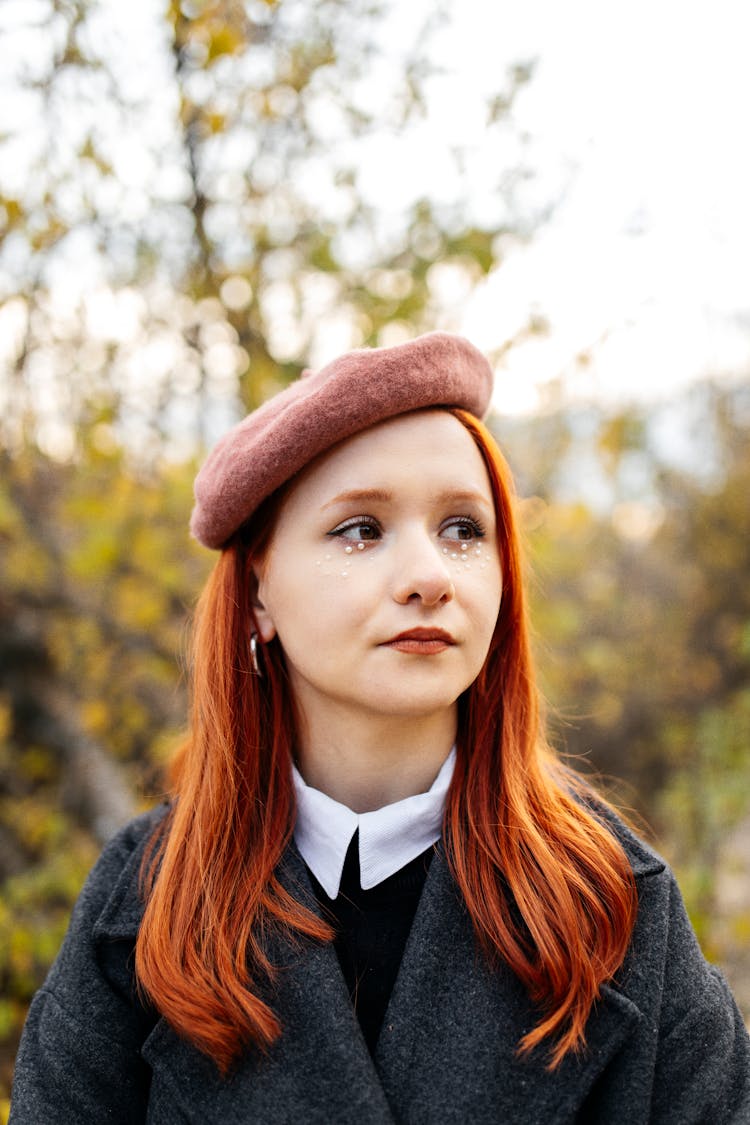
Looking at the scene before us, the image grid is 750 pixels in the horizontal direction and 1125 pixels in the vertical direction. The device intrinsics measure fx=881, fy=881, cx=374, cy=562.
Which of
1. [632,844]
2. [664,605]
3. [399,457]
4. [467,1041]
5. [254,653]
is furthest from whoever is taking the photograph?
[664,605]

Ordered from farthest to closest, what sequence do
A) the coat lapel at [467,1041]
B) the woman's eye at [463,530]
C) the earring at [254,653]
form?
the earring at [254,653] → the woman's eye at [463,530] → the coat lapel at [467,1041]

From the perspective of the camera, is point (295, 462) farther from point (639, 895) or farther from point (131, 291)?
point (131, 291)

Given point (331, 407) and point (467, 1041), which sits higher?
point (331, 407)

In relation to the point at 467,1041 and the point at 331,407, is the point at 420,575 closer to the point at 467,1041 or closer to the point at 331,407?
the point at 331,407

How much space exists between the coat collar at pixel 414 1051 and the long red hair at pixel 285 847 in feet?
0.11

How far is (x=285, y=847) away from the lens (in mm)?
1729

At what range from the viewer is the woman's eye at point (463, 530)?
1.66 metres

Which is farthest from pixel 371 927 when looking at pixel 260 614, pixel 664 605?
pixel 664 605

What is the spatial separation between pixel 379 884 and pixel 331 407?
0.90m

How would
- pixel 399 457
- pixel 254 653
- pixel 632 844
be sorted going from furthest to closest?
pixel 254 653, pixel 632 844, pixel 399 457

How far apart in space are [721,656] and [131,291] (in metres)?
5.60

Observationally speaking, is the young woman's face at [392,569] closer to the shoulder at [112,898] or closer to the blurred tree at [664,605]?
the shoulder at [112,898]

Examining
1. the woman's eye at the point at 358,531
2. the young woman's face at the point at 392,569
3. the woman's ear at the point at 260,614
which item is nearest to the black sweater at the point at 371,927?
the young woman's face at the point at 392,569

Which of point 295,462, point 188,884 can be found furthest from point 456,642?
point 188,884
